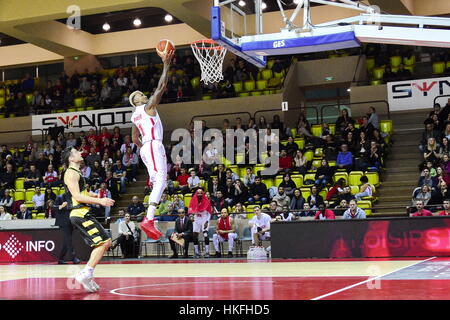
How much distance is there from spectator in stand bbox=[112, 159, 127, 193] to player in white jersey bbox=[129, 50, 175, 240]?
514 inches

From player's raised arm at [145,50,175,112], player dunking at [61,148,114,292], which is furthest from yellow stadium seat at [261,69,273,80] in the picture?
player dunking at [61,148,114,292]

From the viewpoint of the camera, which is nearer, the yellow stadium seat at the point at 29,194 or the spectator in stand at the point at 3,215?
the spectator in stand at the point at 3,215

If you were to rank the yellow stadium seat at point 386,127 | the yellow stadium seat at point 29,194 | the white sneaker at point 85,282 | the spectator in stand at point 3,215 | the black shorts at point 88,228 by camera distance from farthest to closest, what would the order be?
the yellow stadium seat at point 29,194, the yellow stadium seat at point 386,127, the spectator in stand at point 3,215, the black shorts at point 88,228, the white sneaker at point 85,282

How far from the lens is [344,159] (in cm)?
1942

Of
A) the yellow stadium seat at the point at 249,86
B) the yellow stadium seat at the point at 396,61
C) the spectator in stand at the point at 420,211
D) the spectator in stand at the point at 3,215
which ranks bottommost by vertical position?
the spectator in stand at the point at 3,215

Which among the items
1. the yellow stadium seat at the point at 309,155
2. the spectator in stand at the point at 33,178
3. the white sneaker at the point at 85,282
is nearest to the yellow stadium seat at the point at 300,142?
the yellow stadium seat at the point at 309,155

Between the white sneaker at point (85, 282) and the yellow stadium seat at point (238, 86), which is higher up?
the yellow stadium seat at point (238, 86)

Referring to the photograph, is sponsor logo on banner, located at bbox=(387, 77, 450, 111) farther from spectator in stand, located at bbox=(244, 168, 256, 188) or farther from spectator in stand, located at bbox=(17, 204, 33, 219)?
spectator in stand, located at bbox=(17, 204, 33, 219)

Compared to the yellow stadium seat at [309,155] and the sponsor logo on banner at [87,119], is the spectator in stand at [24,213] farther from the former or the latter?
the yellow stadium seat at [309,155]

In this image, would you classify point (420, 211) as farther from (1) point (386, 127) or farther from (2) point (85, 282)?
(2) point (85, 282)

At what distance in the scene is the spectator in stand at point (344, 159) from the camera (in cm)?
1927

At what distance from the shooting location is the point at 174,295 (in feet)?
22.9

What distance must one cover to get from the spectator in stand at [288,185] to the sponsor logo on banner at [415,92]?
22.4 feet

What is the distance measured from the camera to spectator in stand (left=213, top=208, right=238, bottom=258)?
56.9ft
